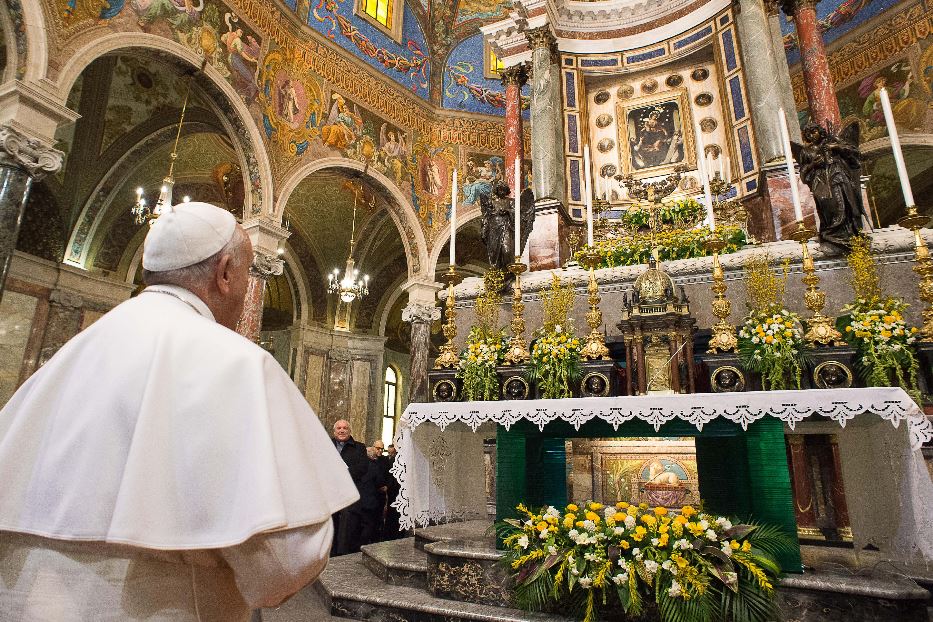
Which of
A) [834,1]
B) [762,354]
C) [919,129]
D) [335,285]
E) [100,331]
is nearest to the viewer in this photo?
[100,331]

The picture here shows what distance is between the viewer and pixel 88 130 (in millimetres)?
10641

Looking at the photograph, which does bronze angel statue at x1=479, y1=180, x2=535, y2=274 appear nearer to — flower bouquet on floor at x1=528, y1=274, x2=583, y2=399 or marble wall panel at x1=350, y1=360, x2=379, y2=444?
flower bouquet on floor at x1=528, y1=274, x2=583, y2=399

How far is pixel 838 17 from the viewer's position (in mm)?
10961

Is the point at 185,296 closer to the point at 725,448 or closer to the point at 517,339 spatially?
the point at 517,339

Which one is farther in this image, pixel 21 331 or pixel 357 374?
pixel 357 374

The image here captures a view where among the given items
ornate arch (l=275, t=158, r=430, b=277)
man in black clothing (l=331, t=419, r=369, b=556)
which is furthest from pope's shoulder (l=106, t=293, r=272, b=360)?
ornate arch (l=275, t=158, r=430, b=277)

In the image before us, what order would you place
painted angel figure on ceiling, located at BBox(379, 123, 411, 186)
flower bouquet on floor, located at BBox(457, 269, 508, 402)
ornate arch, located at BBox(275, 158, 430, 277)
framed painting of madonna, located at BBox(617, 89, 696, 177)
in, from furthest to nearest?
painted angel figure on ceiling, located at BBox(379, 123, 411, 186) → ornate arch, located at BBox(275, 158, 430, 277) → framed painting of madonna, located at BBox(617, 89, 696, 177) → flower bouquet on floor, located at BBox(457, 269, 508, 402)

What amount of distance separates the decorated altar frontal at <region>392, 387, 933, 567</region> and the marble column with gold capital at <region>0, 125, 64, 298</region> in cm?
488

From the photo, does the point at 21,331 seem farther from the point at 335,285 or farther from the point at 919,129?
the point at 919,129

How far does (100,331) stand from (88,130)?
1234 cm

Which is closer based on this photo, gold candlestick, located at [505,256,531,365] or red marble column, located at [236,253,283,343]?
gold candlestick, located at [505,256,531,365]

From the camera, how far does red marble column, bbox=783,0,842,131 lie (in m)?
7.35

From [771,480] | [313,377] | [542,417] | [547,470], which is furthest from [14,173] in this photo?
[313,377]

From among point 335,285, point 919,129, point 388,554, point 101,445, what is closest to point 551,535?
point 388,554
